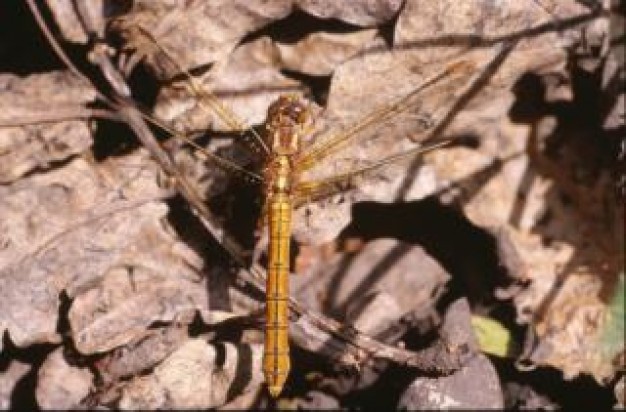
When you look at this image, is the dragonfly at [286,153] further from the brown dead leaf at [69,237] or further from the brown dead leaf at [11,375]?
the brown dead leaf at [11,375]

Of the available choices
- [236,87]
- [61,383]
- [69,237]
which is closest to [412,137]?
[236,87]

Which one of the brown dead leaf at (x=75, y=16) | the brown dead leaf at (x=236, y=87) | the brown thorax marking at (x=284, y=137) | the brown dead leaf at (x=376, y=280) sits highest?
the brown dead leaf at (x=75, y=16)

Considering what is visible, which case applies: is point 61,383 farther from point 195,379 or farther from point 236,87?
point 236,87

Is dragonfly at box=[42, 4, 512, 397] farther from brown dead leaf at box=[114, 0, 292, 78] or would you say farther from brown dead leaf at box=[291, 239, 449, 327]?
brown dead leaf at box=[291, 239, 449, 327]

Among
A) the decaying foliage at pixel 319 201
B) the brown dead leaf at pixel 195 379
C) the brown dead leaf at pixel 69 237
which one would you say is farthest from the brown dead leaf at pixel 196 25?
the brown dead leaf at pixel 195 379

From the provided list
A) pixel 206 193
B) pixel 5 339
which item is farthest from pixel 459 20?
pixel 5 339
